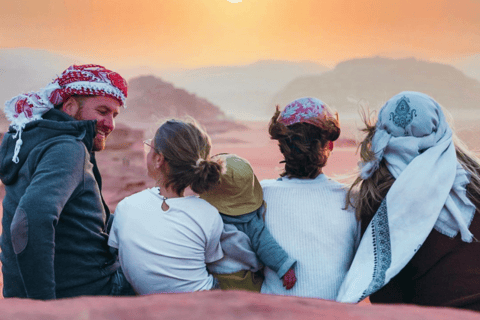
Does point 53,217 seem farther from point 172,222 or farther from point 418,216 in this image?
point 418,216

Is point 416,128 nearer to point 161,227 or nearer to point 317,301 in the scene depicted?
point 161,227

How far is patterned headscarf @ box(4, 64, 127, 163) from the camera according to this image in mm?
2334

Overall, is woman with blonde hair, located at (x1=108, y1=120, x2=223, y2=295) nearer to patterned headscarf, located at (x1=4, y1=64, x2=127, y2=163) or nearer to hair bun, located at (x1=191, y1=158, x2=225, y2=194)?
hair bun, located at (x1=191, y1=158, x2=225, y2=194)

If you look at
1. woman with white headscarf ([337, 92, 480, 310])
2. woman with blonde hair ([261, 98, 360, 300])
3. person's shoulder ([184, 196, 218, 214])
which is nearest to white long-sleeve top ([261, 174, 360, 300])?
woman with blonde hair ([261, 98, 360, 300])

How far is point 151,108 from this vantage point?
3766 centimetres

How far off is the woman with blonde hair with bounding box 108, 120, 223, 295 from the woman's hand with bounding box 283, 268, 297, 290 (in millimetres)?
347

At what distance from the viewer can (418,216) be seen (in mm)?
2088

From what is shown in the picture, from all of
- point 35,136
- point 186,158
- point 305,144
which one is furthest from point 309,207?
point 35,136

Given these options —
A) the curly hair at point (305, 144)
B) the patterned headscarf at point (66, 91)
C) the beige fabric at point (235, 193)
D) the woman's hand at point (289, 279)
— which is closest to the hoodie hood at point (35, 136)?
the patterned headscarf at point (66, 91)

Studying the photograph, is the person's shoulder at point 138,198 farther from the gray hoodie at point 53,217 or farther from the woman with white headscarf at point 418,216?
the woman with white headscarf at point 418,216

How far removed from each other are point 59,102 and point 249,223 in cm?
124

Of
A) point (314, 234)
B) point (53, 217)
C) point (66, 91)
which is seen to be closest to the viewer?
point (53, 217)

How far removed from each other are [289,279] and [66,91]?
1.56 metres

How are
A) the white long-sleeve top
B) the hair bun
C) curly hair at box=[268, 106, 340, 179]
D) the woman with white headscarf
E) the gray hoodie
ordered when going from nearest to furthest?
the gray hoodie
the woman with white headscarf
the hair bun
the white long-sleeve top
curly hair at box=[268, 106, 340, 179]
